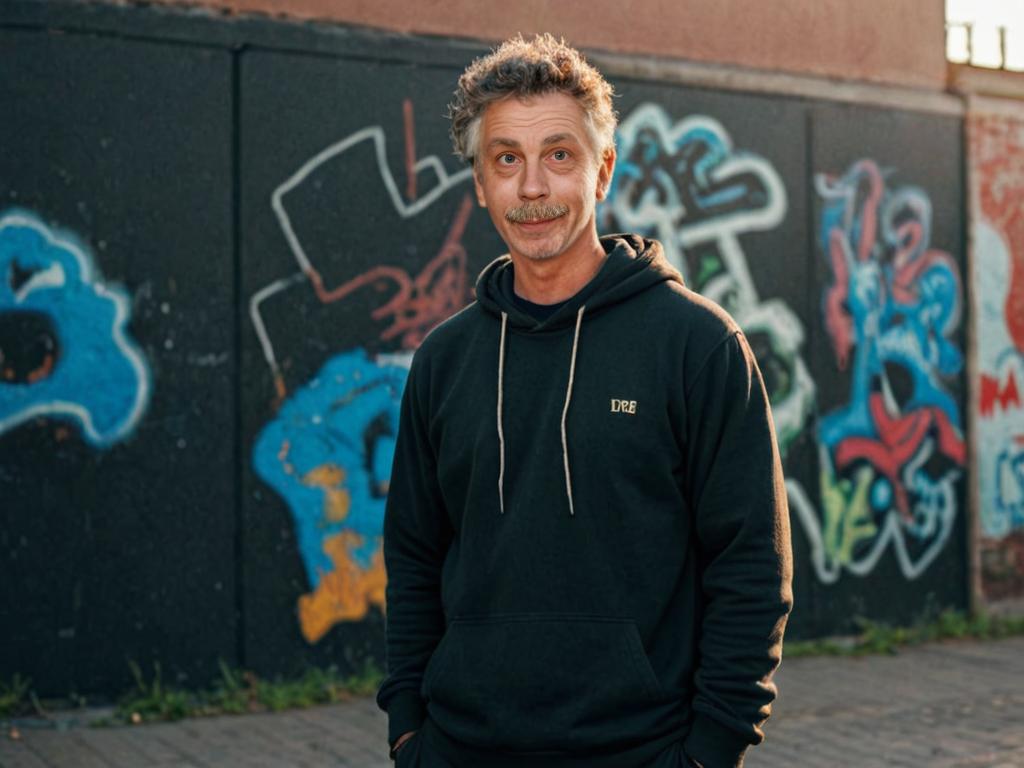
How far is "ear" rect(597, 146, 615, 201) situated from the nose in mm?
139

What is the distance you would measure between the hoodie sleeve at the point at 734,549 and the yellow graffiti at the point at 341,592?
4.89 metres

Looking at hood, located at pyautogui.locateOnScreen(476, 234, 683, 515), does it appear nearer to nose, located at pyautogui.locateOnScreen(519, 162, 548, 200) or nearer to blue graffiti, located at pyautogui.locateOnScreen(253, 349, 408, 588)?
nose, located at pyautogui.locateOnScreen(519, 162, 548, 200)

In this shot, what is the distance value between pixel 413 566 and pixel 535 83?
0.96 m

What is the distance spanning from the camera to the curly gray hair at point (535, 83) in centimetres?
265

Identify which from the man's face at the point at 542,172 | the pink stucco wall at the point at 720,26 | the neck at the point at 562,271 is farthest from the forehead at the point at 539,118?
the pink stucco wall at the point at 720,26

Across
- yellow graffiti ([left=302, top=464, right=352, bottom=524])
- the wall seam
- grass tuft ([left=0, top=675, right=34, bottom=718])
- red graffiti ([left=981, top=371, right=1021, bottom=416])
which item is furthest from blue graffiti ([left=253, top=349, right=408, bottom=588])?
red graffiti ([left=981, top=371, right=1021, bottom=416])

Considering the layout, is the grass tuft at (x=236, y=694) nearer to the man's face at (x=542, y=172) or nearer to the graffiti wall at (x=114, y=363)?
the graffiti wall at (x=114, y=363)

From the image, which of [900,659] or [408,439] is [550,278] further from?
[900,659]

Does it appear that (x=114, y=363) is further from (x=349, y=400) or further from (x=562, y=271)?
(x=562, y=271)

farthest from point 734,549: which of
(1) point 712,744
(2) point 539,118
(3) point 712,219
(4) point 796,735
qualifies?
(3) point 712,219

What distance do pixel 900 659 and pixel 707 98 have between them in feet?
11.4

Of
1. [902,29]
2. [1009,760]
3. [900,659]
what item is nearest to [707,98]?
[902,29]

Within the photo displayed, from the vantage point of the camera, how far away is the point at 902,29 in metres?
9.39

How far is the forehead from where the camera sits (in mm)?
2660
